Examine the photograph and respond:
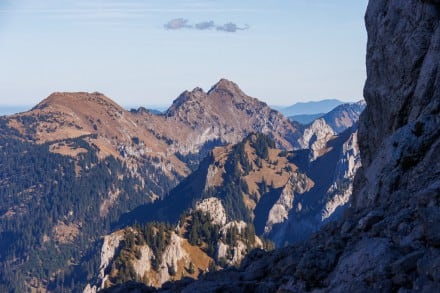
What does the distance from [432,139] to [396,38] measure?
1578 cm

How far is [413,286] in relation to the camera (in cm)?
2050

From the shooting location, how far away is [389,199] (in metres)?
32.9

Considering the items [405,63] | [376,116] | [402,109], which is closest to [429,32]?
[405,63]

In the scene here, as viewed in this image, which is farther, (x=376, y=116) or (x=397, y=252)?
(x=376, y=116)

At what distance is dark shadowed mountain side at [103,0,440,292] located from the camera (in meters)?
23.1

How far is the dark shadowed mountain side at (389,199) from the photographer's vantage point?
23.1 meters

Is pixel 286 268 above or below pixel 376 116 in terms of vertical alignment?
below

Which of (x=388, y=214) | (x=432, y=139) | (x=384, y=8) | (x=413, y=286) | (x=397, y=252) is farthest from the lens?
(x=384, y=8)

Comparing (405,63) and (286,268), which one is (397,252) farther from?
(405,63)

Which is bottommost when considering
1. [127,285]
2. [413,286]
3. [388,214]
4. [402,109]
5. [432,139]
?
[127,285]

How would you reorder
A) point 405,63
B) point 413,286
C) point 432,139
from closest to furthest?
point 413,286 < point 432,139 < point 405,63

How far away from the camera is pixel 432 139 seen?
33938 mm

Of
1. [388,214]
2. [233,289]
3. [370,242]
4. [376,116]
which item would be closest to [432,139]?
[388,214]

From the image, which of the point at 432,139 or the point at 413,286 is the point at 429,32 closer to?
the point at 432,139
